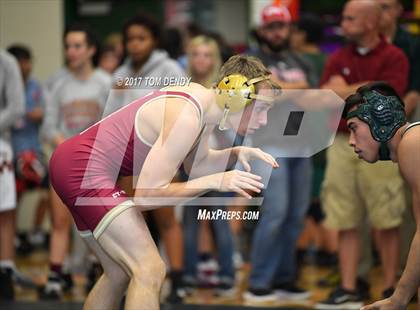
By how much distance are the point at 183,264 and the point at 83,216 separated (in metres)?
2.39

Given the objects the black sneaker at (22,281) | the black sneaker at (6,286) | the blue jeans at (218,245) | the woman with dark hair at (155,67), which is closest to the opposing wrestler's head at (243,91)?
the woman with dark hair at (155,67)

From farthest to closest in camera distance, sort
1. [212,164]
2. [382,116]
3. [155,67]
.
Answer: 1. [155,67]
2. [212,164]
3. [382,116]

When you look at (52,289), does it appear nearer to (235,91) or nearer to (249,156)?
(249,156)

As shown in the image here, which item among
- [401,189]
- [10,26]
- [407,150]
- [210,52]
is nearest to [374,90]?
[407,150]

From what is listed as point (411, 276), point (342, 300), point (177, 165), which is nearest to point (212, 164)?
point (177, 165)

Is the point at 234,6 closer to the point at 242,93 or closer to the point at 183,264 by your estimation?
the point at 183,264

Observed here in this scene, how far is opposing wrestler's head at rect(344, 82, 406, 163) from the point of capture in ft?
13.6

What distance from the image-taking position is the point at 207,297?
6387mm

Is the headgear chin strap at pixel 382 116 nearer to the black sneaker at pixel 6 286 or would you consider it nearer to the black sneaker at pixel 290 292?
the black sneaker at pixel 290 292

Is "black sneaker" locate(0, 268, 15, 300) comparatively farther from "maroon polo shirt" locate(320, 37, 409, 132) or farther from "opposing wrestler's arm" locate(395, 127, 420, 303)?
"opposing wrestler's arm" locate(395, 127, 420, 303)

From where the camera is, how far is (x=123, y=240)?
4199 millimetres

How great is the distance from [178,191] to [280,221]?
6.74ft

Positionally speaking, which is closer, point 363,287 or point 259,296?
point 259,296

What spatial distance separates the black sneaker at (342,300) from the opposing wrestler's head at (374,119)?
65.9 inches
